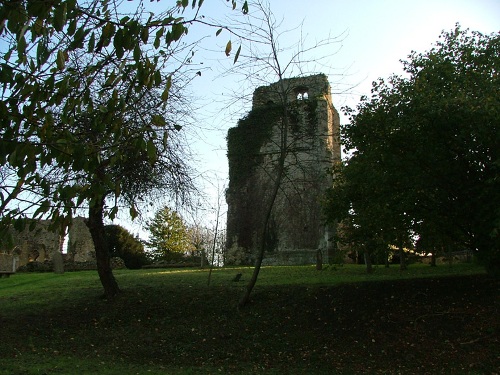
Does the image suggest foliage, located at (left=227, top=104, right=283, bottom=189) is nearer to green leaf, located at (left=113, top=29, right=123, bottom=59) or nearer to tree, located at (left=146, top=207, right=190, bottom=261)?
tree, located at (left=146, top=207, right=190, bottom=261)

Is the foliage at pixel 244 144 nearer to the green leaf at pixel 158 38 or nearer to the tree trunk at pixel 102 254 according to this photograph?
the tree trunk at pixel 102 254

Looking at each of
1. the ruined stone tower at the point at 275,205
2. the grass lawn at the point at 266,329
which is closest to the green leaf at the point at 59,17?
the grass lawn at the point at 266,329

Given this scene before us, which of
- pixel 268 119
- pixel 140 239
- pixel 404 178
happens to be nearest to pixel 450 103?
pixel 404 178

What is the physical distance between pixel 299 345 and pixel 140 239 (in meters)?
25.3

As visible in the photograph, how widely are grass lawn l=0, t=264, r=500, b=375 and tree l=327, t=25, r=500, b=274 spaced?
1.52m

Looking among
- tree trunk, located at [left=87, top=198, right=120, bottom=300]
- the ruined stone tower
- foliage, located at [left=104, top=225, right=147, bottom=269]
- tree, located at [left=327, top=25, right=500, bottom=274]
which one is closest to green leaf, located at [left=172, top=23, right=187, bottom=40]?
tree, located at [left=327, top=25, right=500, bottom=274]

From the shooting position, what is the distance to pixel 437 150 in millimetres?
10930

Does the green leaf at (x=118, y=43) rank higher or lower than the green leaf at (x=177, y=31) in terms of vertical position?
lower

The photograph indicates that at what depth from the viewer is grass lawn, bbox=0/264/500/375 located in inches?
346

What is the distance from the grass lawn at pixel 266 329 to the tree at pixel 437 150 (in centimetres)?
152

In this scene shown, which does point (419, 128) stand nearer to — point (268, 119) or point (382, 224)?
point (382, 224)

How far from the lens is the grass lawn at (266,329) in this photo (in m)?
8.79

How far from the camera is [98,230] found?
13117mm

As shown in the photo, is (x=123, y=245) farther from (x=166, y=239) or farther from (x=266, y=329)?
(x=266, y=329)
